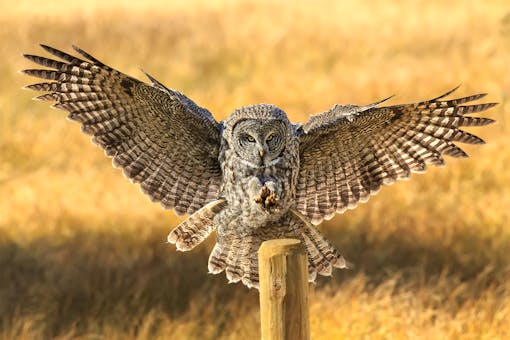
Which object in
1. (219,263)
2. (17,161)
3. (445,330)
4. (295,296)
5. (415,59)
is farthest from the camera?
(415,59)

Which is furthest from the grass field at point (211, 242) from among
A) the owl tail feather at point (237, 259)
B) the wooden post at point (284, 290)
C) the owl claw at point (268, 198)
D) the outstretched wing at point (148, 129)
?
the wooden post at point (284, 290)

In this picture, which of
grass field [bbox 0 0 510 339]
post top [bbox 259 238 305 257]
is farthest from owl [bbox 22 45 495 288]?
grass field [bbox 0 0 510 339]

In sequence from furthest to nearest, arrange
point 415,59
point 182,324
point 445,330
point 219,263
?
point 415,59, point 182,324, point 445,330, point 219,263

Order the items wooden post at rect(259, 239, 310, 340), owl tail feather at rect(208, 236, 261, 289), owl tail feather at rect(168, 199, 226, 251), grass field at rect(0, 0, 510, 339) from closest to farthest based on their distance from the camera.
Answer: wooden post at rect(259, 239, 310, 340), owl tail feather at rect(168, 199, 226, 251), owl tail feather at rect(208, 236, 261, 289), grass field at rect(0, 0, 510, 339)

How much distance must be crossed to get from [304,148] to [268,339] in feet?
5.38

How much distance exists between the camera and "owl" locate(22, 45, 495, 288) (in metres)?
5.38

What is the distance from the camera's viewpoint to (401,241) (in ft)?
28.6

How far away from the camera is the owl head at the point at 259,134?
5.32 m

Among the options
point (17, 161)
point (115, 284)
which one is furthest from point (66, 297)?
point (17, 161)

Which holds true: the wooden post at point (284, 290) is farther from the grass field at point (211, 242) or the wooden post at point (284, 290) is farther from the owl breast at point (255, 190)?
the grass field at point (211, 242)

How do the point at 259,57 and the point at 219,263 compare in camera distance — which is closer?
the point at 219,263

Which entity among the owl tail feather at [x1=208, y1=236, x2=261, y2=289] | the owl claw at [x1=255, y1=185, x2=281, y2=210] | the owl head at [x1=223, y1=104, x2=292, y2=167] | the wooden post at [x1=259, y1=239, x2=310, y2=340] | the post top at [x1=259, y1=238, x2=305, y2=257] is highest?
the owl head at [x1=223, y1=104, x2=292, y2=167]

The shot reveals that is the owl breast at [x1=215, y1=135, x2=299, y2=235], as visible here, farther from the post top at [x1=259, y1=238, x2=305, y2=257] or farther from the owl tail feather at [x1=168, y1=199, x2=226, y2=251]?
the post top at [x1=259, y1=238, x2=305, y2=257]

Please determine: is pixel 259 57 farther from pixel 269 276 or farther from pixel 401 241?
pixel 269 276
